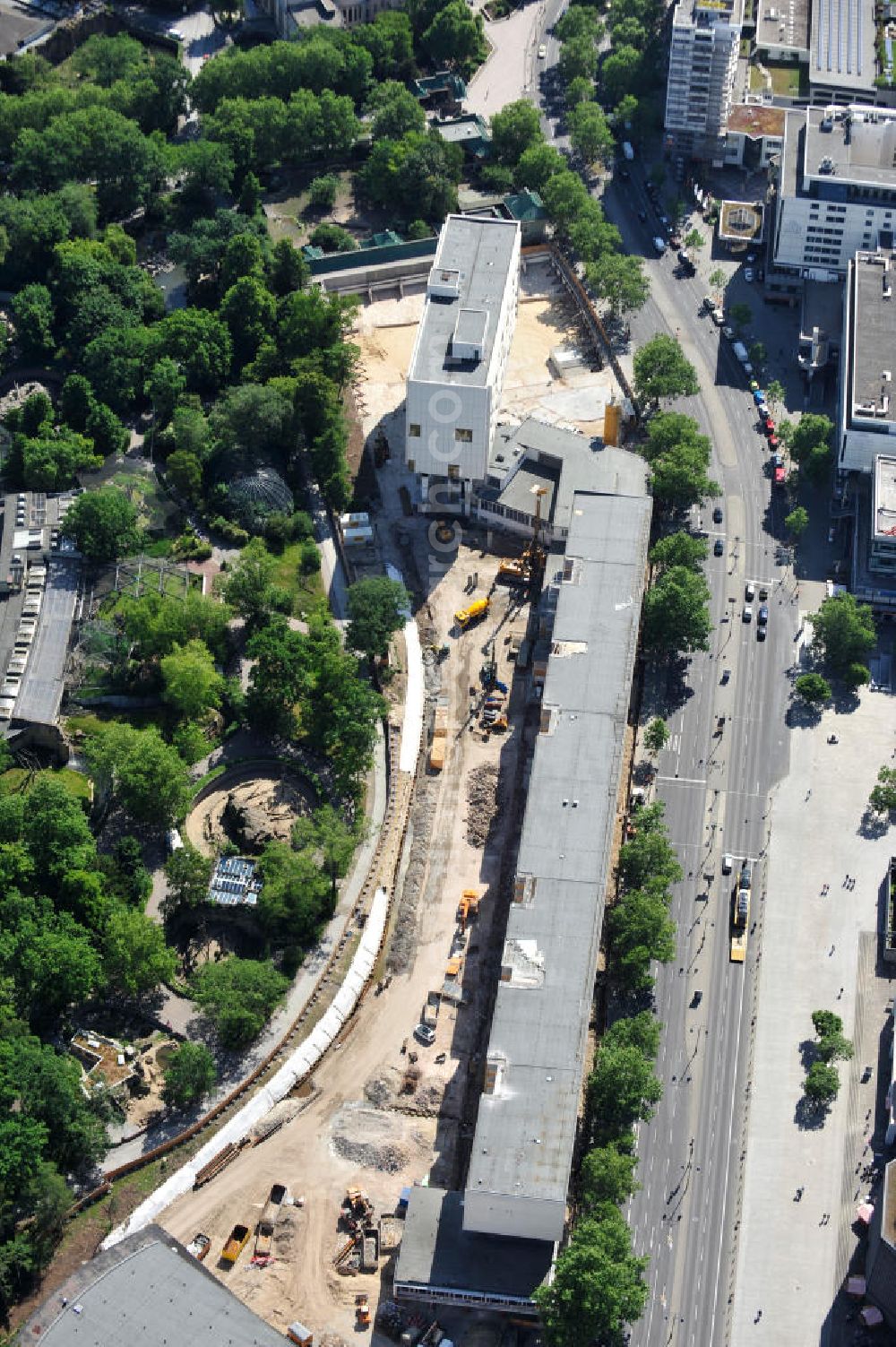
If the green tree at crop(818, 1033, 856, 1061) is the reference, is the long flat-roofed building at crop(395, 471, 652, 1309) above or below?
below

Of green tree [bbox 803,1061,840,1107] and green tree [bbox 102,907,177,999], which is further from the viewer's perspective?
green tree [bbox 102,907,177,999]

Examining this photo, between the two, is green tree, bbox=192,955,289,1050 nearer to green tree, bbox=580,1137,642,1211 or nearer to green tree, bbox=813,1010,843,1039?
green tree, bbox=580,1137,642,1211

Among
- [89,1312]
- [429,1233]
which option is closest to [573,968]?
[429,1233]

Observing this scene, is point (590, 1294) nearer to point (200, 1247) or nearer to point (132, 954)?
point (200, 1247)

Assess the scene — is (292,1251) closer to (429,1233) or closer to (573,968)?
(429,1233)

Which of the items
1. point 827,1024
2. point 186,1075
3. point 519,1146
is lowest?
point 519,1146

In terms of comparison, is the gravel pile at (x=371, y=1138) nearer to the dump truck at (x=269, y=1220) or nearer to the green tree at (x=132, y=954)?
the dump truck at (x=269, y=1220)

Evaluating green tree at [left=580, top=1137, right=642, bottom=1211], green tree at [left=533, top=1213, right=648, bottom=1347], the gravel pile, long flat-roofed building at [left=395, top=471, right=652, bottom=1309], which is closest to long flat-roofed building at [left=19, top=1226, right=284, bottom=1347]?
long flat-roofed building at [left=395, top=471, right=652, bottom=1309]

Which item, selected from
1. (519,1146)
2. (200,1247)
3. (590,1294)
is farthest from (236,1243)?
(590,1294)
